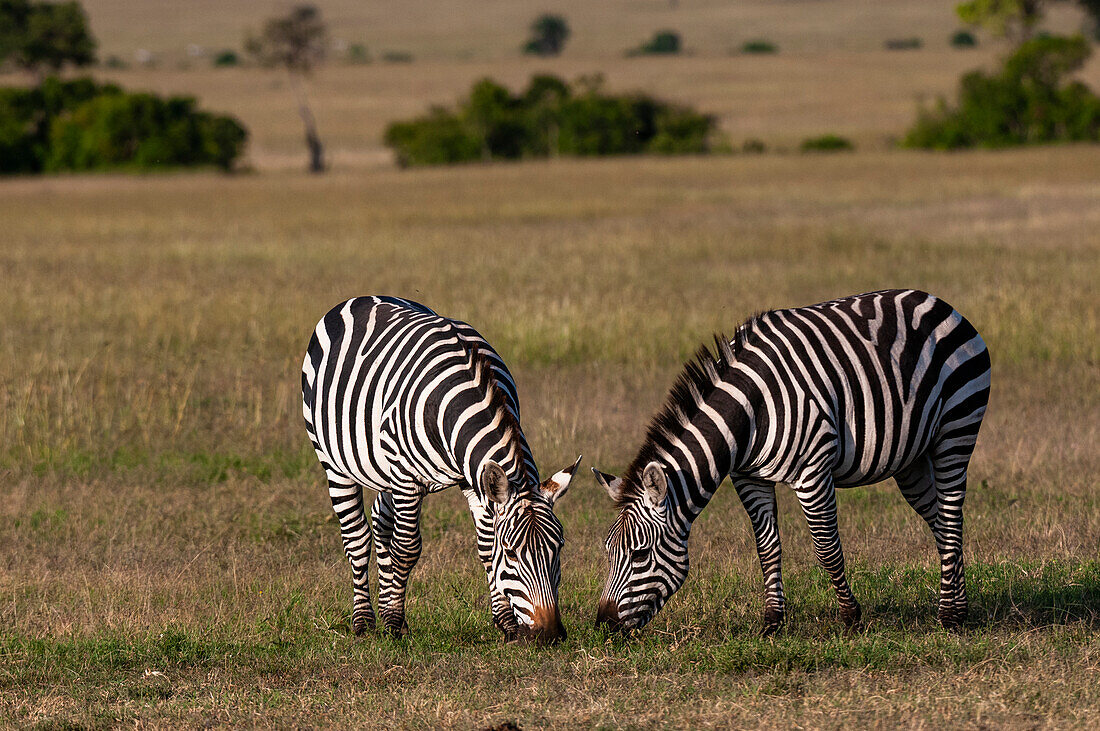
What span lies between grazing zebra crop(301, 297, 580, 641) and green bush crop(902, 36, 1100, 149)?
56233mm

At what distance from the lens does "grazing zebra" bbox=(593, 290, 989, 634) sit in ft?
19.7

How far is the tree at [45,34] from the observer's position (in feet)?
225

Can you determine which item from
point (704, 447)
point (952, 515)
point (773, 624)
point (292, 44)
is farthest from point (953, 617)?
point (292, 44)

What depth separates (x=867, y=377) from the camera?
20.8 feet

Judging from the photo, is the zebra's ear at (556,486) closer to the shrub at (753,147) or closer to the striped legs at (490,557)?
the striped legs at (490,557)

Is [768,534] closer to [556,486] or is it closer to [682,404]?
[682,404]

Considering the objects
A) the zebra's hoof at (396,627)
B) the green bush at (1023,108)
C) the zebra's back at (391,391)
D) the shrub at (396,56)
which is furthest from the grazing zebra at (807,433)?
the shrub at (396,56)

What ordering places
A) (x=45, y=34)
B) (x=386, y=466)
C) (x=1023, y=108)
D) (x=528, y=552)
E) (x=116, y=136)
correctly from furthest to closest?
1. (x=45, y=34)
2. (x=1023, y=108)
3. (x=116, y=136)
4. (x=386, y=466)
5. (x=528, y=552)

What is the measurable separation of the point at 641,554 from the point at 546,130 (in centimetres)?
5759

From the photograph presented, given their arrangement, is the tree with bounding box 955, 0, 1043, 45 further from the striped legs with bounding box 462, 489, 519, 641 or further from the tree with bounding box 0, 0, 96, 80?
the striped legs with bounding box 462, 489, 519, 641

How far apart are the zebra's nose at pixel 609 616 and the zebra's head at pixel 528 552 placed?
0.39 meters

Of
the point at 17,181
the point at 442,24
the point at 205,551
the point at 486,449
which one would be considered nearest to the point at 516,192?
the point at 17,181

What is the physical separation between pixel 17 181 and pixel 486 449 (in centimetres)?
4854

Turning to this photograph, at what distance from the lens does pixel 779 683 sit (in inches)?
233
